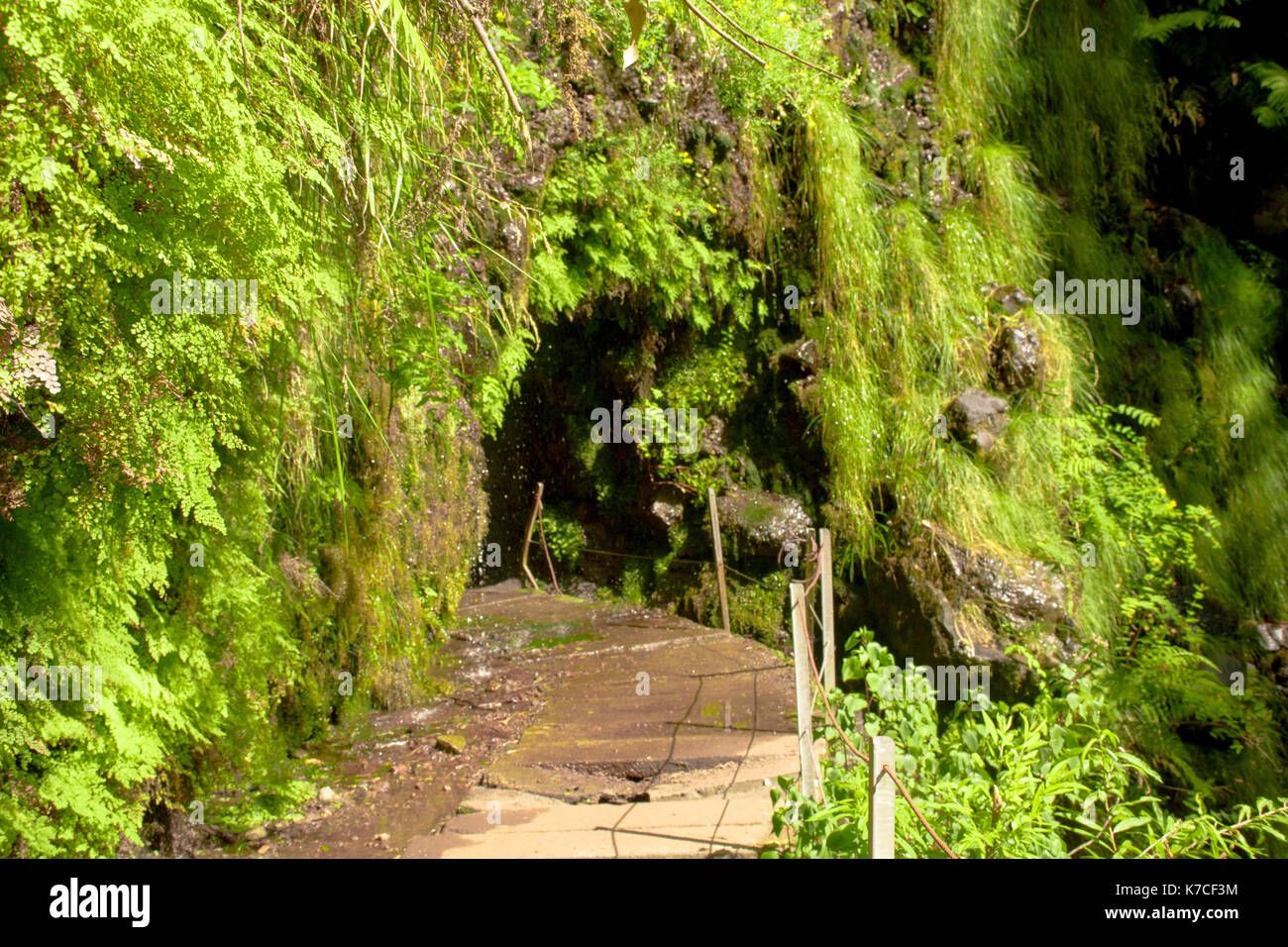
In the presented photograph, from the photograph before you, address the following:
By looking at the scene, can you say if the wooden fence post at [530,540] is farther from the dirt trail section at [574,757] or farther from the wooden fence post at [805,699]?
the wooden fence post at [805,699]

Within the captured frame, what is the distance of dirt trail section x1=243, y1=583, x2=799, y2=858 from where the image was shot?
10.9 ft

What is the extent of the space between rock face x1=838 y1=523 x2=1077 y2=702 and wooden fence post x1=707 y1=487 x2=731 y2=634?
125 cm

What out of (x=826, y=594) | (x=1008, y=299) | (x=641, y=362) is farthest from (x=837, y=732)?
(x=1008, y=299)

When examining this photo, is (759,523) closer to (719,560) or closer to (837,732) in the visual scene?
(719,560)

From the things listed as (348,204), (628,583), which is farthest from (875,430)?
(348,204)

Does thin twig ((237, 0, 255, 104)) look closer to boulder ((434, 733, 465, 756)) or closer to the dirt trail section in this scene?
the dirt trail section

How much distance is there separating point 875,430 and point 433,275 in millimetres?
4780

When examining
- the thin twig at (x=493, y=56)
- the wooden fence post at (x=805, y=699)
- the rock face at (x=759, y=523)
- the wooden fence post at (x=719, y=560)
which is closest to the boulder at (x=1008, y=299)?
the rock face at (x=759, y=523)

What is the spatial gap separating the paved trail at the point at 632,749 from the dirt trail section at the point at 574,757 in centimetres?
1

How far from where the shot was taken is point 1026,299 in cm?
797

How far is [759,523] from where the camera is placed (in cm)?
742

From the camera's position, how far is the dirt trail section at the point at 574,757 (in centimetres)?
331
